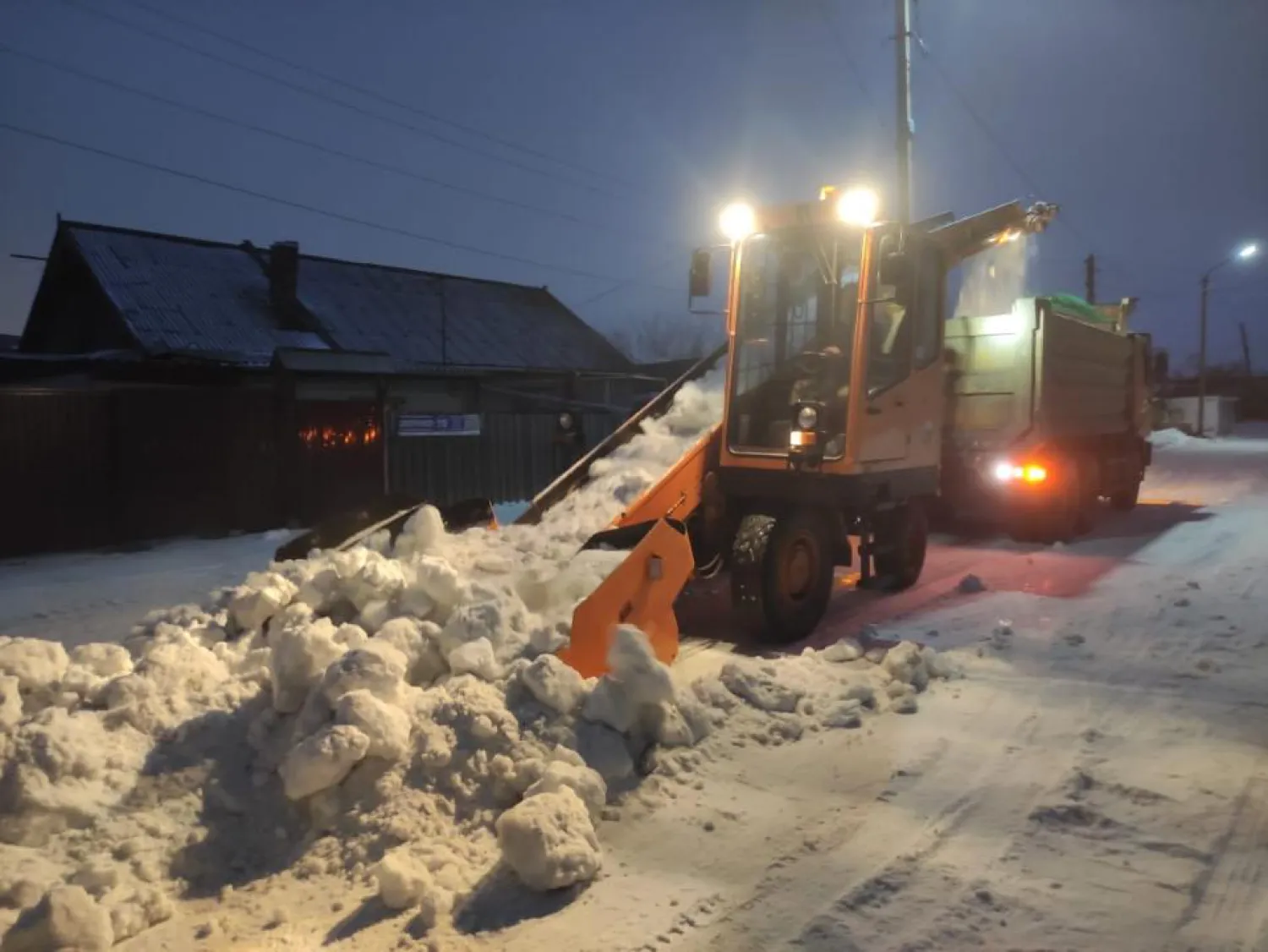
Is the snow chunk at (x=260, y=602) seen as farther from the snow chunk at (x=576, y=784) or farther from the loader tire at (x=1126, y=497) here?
the loader tire at (x=1126, y=497)

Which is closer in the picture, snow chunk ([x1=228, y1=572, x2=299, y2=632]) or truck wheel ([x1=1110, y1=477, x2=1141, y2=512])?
snow chunk ([x1=228, y1=572, x2=299, y2=632])

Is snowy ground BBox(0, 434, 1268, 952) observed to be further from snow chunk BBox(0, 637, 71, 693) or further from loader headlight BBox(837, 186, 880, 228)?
loader headlight BBox(837, 186, 880, 228)

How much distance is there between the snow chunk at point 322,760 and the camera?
418cm

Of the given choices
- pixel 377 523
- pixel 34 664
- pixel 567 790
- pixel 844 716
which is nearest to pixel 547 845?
pixel 567 790

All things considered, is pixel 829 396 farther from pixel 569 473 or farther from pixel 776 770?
pixel 776 770

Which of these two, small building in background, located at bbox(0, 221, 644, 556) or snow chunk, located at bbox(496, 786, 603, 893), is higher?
small building in background, located at bbox(0, 221, 644, 556)

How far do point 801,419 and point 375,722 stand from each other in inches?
171

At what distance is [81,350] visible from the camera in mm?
21812

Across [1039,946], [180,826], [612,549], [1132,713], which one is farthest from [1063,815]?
[180,826]

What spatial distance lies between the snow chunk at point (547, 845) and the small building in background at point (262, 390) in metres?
10.5

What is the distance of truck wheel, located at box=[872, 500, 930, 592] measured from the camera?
9140mm

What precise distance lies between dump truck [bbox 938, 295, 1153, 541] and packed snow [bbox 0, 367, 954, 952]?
666 centimetres

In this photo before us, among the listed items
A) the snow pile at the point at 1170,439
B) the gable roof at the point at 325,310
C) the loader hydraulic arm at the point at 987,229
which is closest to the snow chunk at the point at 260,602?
the loader hydraulic arm at the point at 987,229

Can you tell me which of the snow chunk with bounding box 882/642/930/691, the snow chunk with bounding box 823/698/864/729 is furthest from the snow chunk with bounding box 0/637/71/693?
the snow chunk with bounding box 882/642/930/691
